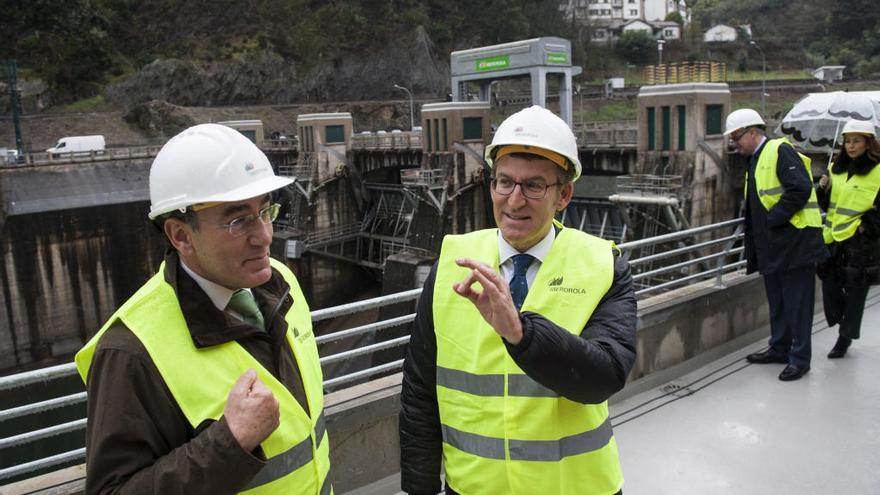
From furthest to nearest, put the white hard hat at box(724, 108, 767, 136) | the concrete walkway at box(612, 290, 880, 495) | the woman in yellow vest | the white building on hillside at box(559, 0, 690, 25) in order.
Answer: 1. the white building on hillside at box(559, 0, 690, 25)
2. the woman in yellow vest
3. the white hard hat at box(724, 108, 767, 136)
4. the concrete walkway at box(612, 290, 880, 495)

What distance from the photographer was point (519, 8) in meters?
64.3

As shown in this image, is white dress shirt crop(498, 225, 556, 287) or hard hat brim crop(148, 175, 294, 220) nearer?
hard hat brim crop(148, 175, 294, 220)

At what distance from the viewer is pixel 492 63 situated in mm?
32500

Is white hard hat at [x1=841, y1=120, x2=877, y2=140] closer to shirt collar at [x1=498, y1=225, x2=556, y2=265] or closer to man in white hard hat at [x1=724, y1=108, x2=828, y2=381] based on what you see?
man in white hard hat at [x1=724, y1=108, x2=828, y2=381]

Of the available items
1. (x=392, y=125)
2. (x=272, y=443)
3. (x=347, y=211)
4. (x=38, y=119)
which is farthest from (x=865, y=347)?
(x=392, y=125)

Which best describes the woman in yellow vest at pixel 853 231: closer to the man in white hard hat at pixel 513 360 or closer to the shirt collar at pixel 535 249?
the man in white hard hat at pixel 513 360

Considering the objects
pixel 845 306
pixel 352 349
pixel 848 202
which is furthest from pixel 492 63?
pixel 845 306

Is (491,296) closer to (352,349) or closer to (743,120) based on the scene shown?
(743,120)

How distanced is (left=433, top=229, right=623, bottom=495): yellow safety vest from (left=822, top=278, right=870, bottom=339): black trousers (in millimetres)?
4506

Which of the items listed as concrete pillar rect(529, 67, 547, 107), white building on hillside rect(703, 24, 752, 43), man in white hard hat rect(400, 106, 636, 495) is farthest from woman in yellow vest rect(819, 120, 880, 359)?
white building on hillside rect(703, 24, 752, 43)

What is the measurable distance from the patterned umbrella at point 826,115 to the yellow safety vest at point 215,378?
453 inches

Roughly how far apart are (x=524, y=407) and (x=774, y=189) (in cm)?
408

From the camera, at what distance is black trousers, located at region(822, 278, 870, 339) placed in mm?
5773

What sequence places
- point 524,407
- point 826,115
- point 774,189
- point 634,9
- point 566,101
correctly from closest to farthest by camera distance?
point 524,407, point 774,189, point 826,115, point 566,101, point 634,9
